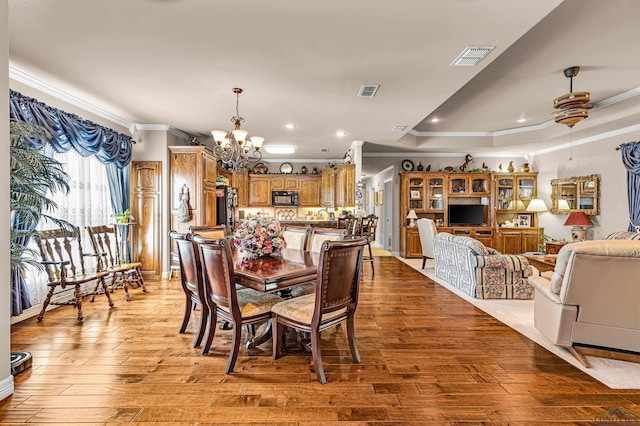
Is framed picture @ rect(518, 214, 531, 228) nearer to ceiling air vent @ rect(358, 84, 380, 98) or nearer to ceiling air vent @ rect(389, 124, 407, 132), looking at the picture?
ceiling air vent @ rect(389, 124, 407, 132)

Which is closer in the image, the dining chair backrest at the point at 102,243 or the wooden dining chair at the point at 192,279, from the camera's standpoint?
the wooden dining chair at the point at 192,279

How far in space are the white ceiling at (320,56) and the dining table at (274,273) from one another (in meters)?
2.03

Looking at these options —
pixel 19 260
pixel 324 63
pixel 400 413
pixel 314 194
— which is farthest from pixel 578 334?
pixel 314 194

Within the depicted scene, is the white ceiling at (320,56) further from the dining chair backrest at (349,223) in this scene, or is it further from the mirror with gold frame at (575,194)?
the dining chair backrest at (349,223)

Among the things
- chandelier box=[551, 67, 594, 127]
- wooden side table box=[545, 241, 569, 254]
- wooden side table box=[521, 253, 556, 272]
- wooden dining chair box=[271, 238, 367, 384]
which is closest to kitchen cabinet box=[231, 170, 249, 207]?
wooden dining chair box=[271, 238, 367, 384]

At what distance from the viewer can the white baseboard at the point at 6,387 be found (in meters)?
2.07

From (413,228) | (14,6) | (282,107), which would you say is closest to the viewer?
(14,6)

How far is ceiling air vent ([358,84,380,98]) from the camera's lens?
3.76m

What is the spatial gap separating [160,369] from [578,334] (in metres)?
3.50

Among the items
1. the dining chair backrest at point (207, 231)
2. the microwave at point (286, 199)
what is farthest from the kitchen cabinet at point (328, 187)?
the dining chair backrest at point (207, 231)

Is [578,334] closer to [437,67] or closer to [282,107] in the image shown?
[437,67]

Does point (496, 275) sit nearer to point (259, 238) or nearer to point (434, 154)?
point (259, 238)

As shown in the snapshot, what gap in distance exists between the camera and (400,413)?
6.47ft

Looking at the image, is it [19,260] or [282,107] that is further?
[282,107]
